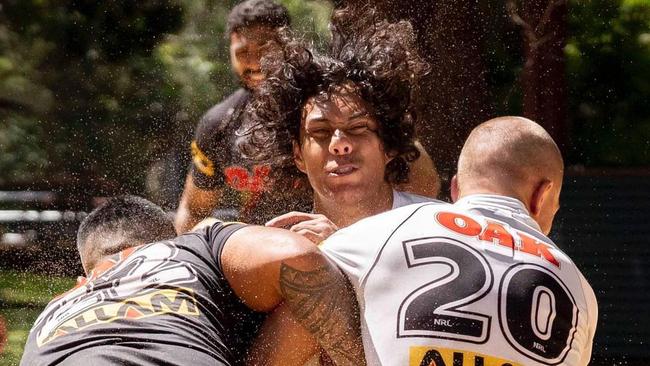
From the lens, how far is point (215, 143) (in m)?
5.54

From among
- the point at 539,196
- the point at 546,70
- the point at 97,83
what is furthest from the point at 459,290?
the point at 97,83

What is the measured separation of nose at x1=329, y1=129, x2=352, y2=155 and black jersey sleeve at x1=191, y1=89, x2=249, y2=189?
156 cm

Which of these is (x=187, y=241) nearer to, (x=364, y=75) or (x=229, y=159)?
(x=364, y=75)

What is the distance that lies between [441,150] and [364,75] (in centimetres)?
175

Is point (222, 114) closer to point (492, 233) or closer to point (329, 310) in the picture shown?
point (329, 310)

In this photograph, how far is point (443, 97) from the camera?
5.87 meters

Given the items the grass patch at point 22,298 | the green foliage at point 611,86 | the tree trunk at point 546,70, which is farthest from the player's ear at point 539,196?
the green foliage at point 611,86

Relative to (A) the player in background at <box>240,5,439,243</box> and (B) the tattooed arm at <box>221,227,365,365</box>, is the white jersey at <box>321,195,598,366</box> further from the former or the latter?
(A) the player in background at <box>240,5,439,243</box>

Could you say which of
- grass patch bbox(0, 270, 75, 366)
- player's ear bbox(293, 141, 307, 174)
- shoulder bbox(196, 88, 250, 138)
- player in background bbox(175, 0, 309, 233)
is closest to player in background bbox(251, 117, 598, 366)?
player's ear bbox(293, 141, 307, 174)

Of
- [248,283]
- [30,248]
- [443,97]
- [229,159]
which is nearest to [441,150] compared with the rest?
[443,97]

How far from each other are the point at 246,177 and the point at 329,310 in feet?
6.95

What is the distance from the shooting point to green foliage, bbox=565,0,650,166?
7.95 m

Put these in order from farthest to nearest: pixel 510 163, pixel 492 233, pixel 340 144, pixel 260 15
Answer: pixel 260 15 → pixel 340 144 → pixel 510 163 → pixel 492 233

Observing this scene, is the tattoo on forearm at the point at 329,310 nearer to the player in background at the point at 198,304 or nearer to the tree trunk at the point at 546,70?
the player in background at the point at 198,304
